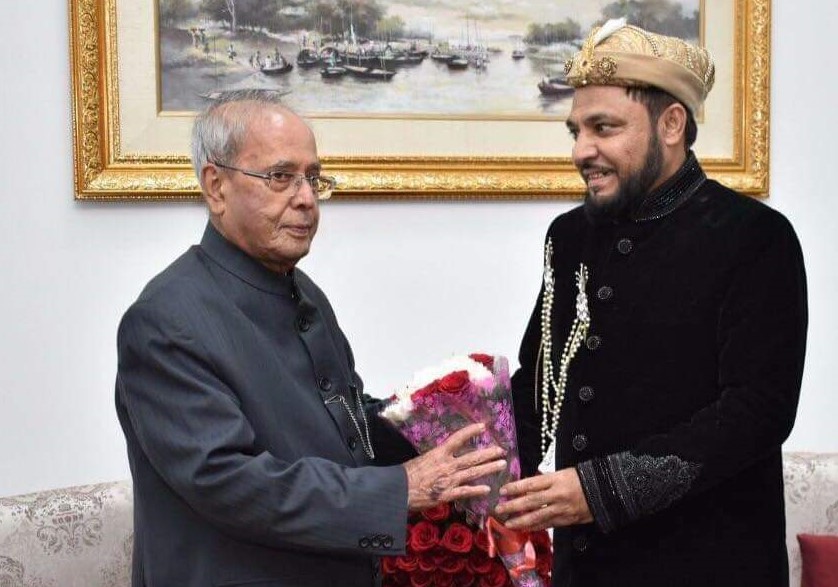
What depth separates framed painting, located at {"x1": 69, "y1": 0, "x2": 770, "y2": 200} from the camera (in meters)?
3.33

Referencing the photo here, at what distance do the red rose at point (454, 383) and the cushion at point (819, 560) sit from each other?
71.4 inches

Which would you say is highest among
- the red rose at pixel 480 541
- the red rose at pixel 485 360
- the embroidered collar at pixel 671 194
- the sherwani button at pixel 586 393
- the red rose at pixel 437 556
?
the embroidered collar at pixel 671 194

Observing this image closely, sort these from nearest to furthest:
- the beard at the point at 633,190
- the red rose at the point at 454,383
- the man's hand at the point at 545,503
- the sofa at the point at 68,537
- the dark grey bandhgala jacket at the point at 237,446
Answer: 1. the dark grey bandhgala jacket at the point at 237,446
2. the red rose at the point at 454,383
3. the man's hand at the point at 545,503
4. the beard at the point at 633,190
5. the sofa at the point at 68,537

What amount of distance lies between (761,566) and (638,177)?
838 mm

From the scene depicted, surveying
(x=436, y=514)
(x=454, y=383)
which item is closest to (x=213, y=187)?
(x=454, y=383)

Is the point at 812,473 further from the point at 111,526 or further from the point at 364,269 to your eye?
the point at 111,526

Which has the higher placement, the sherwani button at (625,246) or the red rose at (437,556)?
the sherwani button at (625,246)

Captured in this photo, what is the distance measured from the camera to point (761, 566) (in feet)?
7.55

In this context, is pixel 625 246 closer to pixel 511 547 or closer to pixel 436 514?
pixel 511 547

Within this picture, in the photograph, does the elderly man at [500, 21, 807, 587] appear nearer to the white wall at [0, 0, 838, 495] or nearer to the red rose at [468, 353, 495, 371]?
the red rose at [468, 353, 495, 371]

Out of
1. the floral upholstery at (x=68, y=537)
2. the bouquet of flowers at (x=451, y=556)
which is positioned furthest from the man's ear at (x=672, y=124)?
the floral upholstery at (x=68, y=537)

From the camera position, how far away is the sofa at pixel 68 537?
10.0 feet

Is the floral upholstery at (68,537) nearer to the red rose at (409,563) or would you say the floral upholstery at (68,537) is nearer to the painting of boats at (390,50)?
the red rose at (409,563)

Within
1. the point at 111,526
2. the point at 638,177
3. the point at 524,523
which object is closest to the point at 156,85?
the point at 111,526
